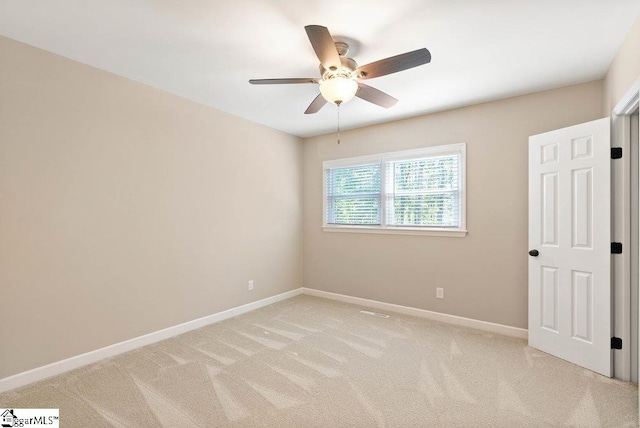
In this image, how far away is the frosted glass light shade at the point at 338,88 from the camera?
2.12 meters

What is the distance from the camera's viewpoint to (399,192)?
409 centimetres

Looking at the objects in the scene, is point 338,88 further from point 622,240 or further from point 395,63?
point 622,240

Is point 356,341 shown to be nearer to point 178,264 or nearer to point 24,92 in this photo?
point 178,264

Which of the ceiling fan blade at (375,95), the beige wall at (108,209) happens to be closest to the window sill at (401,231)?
the beige wall at (108,209)

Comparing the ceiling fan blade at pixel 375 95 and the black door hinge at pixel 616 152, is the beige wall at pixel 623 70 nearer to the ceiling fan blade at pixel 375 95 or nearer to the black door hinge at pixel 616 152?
the black door hinge at pixel 616 152

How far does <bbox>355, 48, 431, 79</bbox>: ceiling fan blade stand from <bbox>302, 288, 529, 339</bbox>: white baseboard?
9.38ft

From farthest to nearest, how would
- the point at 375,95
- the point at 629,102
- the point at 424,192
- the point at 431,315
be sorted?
1. the point at 424,192
2. the point at 431,315
3. the point at 375,95
4. the point at 629,102

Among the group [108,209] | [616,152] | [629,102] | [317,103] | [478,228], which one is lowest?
[478,228]

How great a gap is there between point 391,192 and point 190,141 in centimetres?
256

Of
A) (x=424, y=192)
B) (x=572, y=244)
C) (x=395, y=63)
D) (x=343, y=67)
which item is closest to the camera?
(x=395, y=63)

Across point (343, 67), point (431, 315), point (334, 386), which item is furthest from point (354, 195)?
point (334, 386)

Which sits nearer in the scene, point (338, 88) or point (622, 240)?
point (338, 88)

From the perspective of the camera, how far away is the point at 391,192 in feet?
13.6

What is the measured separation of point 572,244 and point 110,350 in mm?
4117
